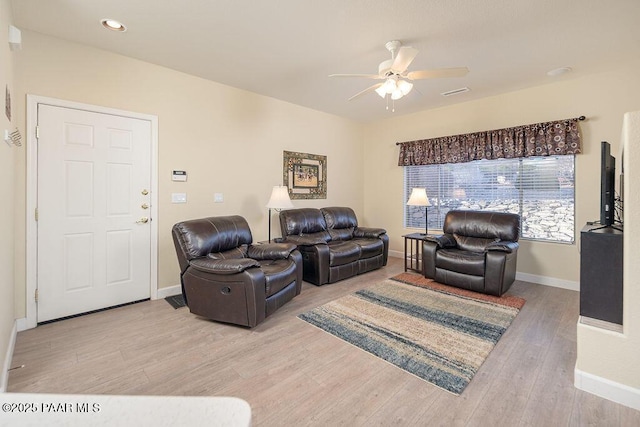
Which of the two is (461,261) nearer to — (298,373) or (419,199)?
(419,199)

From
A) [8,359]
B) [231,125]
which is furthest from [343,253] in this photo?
[8,359]

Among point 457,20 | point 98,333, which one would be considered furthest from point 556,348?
point 98,333

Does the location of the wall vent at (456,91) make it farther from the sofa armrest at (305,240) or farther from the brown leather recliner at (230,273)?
the brown leather recliner at (230,273)

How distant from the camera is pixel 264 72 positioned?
3562mm

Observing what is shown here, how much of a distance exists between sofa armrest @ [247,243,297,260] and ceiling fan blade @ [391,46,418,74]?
2129mm

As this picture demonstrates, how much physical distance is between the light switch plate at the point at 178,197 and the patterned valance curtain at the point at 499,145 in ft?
12.3

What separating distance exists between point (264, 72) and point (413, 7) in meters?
1.88

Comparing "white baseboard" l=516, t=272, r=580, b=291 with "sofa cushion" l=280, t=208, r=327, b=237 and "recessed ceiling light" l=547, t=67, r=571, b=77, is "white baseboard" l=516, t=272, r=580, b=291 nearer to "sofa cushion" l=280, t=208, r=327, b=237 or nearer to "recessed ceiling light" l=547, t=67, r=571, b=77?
"recessed ceiling light" l=547, t=67, r=571, b=77

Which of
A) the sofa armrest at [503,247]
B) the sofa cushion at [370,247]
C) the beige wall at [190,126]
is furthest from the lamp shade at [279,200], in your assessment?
the sofa armrest at [503,247]

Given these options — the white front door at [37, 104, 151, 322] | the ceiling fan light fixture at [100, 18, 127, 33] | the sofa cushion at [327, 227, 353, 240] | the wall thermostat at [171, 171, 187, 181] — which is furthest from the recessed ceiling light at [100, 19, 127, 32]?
the sofa cushion at [327, 227, 353, 240]

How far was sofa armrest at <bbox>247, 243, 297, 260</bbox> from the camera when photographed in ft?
10.8

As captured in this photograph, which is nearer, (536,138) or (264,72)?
(264,72)

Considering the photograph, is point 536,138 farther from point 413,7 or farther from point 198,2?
point 198,2

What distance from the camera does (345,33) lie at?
8.85ft
